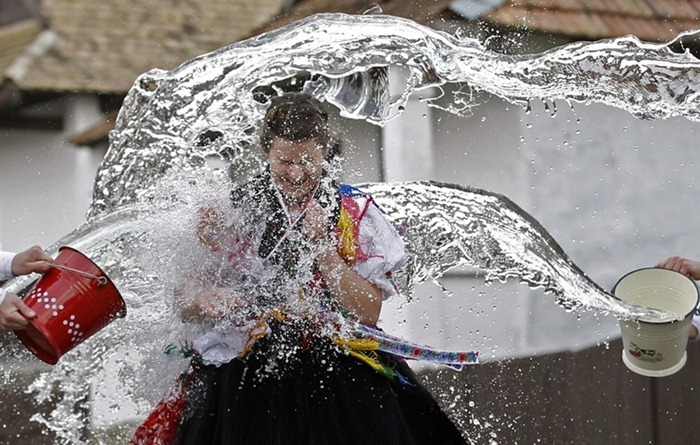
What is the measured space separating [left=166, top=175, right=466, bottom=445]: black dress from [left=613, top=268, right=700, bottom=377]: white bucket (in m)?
0.89

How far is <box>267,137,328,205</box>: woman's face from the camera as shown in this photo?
2.94 metres

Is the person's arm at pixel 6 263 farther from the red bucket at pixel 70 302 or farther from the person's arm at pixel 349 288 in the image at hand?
the person's arm at pixel 349 288

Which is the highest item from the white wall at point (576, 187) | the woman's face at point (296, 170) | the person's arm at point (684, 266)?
the woman's face at point (296, 170)

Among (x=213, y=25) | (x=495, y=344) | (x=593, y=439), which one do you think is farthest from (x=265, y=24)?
(x=593, y=439)

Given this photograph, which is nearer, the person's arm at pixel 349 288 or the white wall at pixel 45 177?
the person's arm at pixel 349 288

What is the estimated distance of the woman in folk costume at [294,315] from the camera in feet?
9.54

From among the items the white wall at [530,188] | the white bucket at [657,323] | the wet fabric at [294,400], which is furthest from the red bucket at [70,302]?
the white wall at [530,188]

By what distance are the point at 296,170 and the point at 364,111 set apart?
0.65 m

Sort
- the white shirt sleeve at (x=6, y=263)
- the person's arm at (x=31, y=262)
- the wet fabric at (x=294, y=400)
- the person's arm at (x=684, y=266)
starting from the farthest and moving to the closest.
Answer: the person's arm at (x=684, y=266) < the white shirt sleeve at (x=6, y=263) < the person's arm at (x=31, y=262) < the wet fabric at (x=294, y=400)

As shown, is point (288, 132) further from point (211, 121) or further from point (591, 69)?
point (591, 69)

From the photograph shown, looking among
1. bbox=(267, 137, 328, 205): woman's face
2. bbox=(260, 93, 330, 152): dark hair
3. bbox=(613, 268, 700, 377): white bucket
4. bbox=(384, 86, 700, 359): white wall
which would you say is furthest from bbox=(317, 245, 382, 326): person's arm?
bbox=(384, 86, 700, 359): white wall

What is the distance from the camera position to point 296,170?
2.94 m

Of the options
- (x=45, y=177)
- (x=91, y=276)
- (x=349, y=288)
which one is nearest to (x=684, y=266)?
(x=349, y=288)

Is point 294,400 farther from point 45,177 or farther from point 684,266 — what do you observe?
point 45,177
